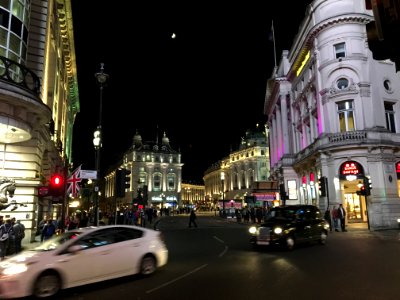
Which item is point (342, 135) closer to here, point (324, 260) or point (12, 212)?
point (324, 260)

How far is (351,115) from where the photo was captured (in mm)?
31609

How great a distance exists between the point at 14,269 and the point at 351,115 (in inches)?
1174

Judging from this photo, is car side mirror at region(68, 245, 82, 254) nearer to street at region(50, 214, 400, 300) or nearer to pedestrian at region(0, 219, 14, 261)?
street at region(50, 214, 400, 300)

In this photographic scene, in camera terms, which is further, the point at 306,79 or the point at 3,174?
the point at 306,79

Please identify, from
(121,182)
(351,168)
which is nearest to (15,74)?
(121,182)

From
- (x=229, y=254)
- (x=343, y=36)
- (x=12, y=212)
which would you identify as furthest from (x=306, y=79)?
(x=12, y=212)

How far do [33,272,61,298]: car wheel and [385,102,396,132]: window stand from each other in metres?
31.2

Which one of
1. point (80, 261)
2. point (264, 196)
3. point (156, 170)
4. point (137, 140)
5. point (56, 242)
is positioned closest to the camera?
point (80, 261)

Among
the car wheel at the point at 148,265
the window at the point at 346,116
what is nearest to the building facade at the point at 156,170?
the window at the point at 346,116

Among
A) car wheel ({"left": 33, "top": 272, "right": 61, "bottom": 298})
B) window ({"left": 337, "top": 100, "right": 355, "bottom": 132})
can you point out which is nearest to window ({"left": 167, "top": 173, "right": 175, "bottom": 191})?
window ({"left": 337, "top": 100, "right": 355, "bottom": 132})

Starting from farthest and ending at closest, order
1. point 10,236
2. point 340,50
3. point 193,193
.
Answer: point 193,193
point 340,50
point 10,236

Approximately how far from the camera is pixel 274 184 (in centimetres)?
4272

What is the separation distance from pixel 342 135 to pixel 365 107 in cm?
306

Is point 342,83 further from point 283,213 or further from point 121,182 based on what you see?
point 121,182
